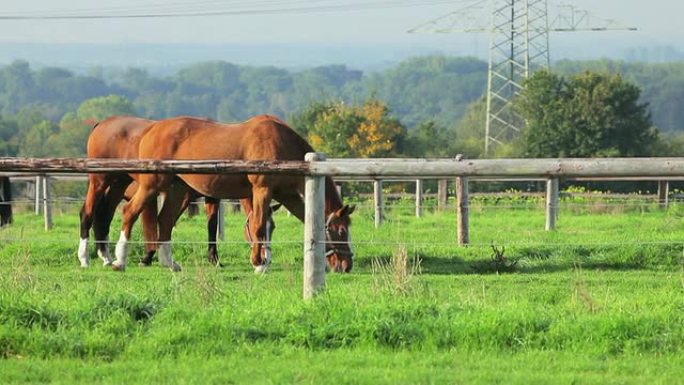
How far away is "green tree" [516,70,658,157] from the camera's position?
2699 inches

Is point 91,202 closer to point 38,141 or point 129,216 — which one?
point 129,216

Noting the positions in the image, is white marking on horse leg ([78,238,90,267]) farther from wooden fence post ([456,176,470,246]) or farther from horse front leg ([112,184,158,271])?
wooden fence post ([456,176,470,246])

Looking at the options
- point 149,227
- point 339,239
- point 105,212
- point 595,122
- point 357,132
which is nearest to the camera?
point 339,239

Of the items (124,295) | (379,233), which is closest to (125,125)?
(379,233)

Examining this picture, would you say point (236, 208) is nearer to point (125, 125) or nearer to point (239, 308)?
point (125, 125)

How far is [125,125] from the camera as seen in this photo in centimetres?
1847

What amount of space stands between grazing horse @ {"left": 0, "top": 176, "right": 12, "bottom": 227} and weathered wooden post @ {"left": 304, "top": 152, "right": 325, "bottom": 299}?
1187 centimetres

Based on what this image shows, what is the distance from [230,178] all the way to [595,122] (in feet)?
175

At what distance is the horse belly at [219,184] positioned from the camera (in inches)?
685

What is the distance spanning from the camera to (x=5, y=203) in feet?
72.8

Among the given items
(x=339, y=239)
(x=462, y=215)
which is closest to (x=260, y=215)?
(x=339, y=239)

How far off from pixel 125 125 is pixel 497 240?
5571mm

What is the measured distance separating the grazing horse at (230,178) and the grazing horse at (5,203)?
5.06m

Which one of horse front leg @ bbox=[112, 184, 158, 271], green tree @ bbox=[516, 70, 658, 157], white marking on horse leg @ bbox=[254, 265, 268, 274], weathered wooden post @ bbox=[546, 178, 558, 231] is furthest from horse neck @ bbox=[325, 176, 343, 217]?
green tree @ bbox=[516, 70, 658, 157]
